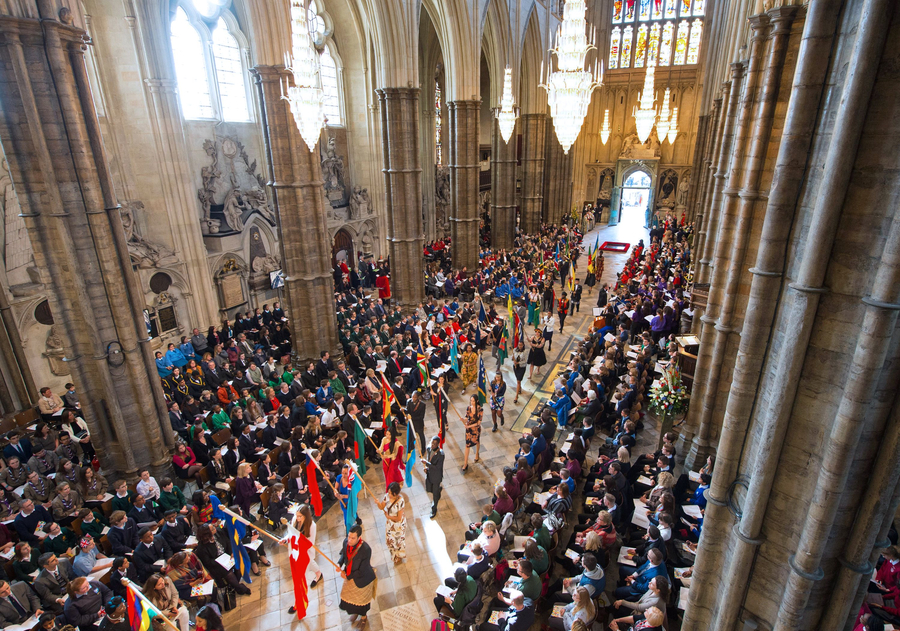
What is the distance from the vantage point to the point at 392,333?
1527cm

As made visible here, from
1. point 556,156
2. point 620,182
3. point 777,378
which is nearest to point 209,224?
point 777,378

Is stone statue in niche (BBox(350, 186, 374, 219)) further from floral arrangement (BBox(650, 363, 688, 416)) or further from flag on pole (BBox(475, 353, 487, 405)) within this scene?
floral arrangement (BBox(650, 363, 688, 416))

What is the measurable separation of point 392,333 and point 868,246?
12.9 metres

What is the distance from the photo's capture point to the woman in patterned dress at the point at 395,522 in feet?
23.1

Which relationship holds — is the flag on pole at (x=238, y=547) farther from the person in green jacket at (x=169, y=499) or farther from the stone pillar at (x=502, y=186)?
the stone pillar at (x=502, y=186)

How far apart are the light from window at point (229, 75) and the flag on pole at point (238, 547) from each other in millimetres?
14414

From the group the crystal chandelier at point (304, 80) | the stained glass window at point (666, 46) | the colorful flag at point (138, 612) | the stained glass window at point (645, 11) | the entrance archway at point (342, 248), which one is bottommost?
the colorful flag at point (138, 612)

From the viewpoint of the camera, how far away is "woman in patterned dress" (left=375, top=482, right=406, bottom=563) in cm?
703

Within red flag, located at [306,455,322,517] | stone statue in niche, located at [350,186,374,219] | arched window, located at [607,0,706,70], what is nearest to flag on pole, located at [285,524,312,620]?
red flag, located at [306,455,322,517]

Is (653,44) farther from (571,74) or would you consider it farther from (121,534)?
(121,534)

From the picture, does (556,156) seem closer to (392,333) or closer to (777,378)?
(392,333)

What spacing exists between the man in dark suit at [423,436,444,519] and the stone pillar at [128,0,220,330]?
439 inches

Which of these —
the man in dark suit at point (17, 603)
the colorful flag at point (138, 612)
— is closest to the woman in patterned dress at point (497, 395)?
the colorful flag at point (138, 612)

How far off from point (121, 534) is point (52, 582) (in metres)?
0.84
